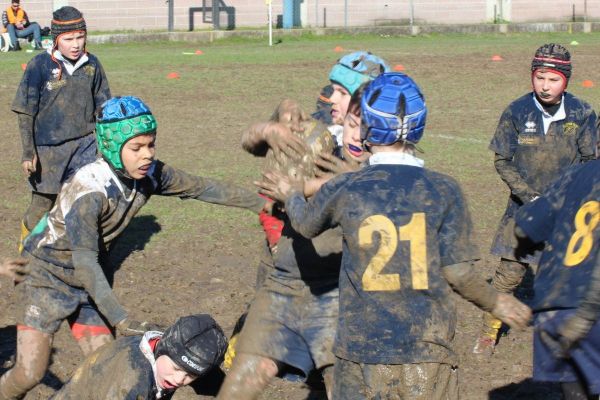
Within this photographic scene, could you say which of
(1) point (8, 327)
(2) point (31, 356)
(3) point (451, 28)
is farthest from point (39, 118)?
(3) point (451, 28)

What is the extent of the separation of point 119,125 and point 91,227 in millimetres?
537

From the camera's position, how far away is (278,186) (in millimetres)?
4773

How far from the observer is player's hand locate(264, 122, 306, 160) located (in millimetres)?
5262

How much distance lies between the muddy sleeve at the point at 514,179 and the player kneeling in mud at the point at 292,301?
216cm

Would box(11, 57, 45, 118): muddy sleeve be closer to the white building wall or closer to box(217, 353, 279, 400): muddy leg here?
box(217, 353, 279, 400): muddy leg

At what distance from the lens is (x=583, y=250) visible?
4500 millimetres

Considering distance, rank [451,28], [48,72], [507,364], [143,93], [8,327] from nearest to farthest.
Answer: [507,364] < [8,327] < [48,72] < [143,93] < [451,28]

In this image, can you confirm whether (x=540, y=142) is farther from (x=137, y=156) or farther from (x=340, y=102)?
(x=137, y=156)

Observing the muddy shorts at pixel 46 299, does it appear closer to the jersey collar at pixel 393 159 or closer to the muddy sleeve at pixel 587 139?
the jersey collar at pixel 393 159

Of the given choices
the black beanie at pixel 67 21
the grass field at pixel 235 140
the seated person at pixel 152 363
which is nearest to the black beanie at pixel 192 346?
the seated person at pixel 152 363

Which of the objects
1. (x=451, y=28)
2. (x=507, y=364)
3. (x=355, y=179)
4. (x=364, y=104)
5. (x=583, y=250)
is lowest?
(x=507, y=364)

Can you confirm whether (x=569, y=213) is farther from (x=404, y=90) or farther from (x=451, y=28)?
(x=451, y=28)

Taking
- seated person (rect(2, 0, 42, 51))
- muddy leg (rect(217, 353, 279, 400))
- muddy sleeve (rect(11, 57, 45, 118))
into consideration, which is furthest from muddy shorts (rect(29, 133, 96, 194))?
seated person (rect(2, 0, 42, 51))

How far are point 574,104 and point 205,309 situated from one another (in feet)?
9.99
